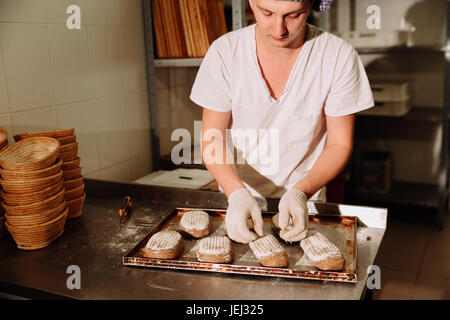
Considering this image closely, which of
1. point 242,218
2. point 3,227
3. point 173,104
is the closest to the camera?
point 242,218

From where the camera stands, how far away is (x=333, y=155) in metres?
1.54

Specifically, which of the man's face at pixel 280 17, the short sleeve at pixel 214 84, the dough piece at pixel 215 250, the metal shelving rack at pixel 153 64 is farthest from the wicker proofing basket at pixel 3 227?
the metal shelving rack at pixel 153 64

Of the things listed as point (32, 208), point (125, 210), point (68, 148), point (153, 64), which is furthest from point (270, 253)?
point (153, 64)

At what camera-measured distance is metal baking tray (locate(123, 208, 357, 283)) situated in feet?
3.60

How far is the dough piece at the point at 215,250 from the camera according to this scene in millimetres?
1163

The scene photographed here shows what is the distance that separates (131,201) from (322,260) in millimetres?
877

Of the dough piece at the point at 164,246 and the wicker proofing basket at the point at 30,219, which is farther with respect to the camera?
the wicker proofing basket at the point at 30,219

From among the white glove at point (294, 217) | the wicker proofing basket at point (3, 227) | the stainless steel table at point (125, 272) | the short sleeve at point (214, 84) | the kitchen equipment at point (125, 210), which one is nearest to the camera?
the stainless steel table at point (125, 272)

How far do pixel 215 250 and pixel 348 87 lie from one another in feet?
2.57

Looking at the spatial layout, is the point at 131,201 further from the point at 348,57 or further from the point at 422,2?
the point at 422,2

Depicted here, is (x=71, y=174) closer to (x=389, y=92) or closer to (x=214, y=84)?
(x=214, y=84)

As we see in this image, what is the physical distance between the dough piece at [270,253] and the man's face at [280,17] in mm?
654

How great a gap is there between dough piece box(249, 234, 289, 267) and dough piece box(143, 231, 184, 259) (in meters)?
0.21

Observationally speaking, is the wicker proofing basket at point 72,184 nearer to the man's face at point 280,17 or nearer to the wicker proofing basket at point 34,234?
the wicker proofing basket at point 34,234
